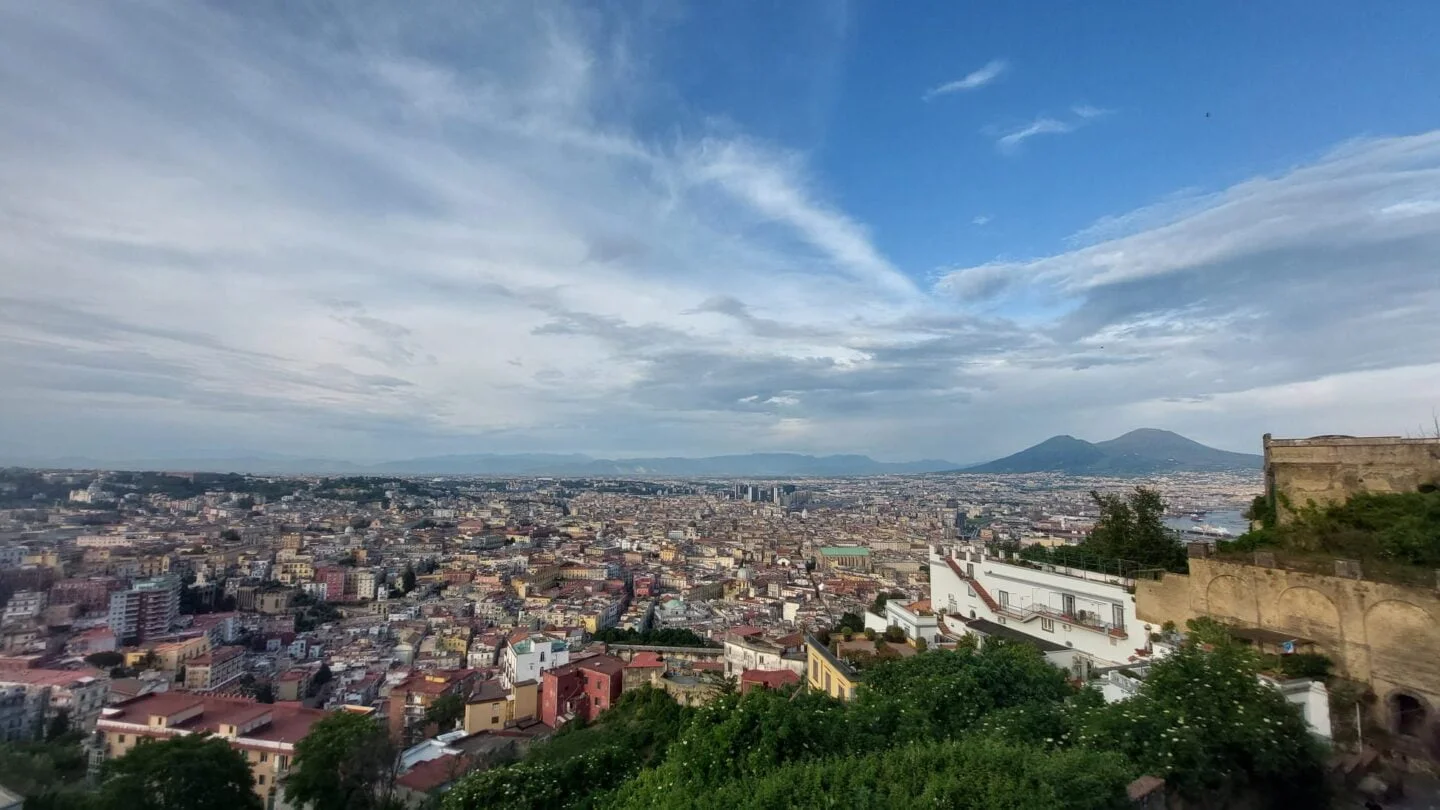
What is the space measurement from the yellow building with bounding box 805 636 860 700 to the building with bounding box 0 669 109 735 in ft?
59.9

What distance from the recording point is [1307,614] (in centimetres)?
867

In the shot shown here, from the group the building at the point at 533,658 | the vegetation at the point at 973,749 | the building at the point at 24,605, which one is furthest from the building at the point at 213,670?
the vegetation at the point at 973,749

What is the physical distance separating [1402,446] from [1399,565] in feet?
11.1

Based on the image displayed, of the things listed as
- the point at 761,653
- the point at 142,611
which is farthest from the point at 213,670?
the point at 761,653

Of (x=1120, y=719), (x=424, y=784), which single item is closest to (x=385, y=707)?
(x=424, y=784)

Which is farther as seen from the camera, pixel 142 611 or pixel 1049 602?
pixel 142 611

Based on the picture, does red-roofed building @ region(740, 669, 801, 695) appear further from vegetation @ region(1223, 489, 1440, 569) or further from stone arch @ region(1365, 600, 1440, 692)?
stone arch @ region(1365, 600, 1440, 692)

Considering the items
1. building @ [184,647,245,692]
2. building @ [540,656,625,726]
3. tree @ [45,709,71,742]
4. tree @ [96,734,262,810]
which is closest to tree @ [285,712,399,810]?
tree @ [96,734,262,810]

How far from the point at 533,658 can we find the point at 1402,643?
18200 mm

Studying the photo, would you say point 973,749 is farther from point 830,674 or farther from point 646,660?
point 646,660

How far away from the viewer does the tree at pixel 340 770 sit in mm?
11312

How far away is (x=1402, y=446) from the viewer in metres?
10.5

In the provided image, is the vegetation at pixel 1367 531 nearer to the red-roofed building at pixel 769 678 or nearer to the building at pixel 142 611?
the red-roofed building at pixel 769 678

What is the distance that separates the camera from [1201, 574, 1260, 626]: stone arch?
9.40m
